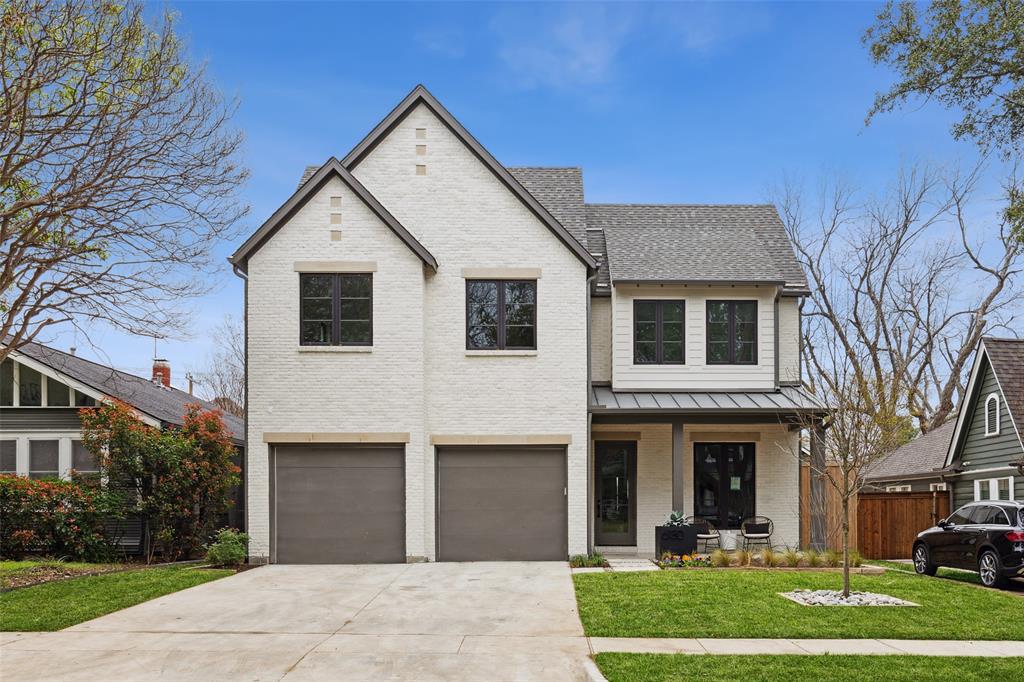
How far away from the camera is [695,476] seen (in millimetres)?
20781

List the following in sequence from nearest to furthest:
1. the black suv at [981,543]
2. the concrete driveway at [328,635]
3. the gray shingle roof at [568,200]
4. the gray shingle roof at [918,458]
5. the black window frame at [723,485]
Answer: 1. the concrete driveway at [328,635]
2. the black suv at [981,543]
3. the black window frame at [723,485]
4. the gray shingle roof at [568,200]
5. the gray shingle roof at [918,458]

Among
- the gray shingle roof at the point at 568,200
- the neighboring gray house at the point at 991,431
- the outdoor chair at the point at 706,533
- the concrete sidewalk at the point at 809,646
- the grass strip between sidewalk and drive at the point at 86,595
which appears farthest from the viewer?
the gray shingle roof at the point at 568,200

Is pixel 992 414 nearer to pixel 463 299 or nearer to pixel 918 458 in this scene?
pixel 918 458

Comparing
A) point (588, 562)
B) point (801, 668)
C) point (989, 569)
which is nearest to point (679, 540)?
point (588, 562)

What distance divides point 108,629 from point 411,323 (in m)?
8.59

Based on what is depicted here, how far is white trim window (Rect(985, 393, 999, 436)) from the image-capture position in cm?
2075

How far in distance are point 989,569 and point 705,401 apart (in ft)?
21.1

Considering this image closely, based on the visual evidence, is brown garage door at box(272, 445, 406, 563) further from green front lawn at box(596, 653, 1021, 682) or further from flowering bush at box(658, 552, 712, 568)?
green front lawn at box(596, 653, 1021, 682)

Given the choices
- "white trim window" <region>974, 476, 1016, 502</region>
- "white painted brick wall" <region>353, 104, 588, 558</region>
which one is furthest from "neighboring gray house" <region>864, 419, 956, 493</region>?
"white painted brick wall" <region>353, 104, 588, 558</region>

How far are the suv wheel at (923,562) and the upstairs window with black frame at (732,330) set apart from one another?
544cm

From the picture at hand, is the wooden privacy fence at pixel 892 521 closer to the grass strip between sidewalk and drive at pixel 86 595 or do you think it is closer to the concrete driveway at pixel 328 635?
the concrete driveway at pixel 328 635

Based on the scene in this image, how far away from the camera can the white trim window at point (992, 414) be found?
20752mm

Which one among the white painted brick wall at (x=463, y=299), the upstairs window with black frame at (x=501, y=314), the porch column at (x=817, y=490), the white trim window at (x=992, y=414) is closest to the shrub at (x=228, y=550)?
the white painted brick wall at (x=463, y=299)

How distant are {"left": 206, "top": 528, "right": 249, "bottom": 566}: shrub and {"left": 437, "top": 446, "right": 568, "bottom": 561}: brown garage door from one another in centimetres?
408
